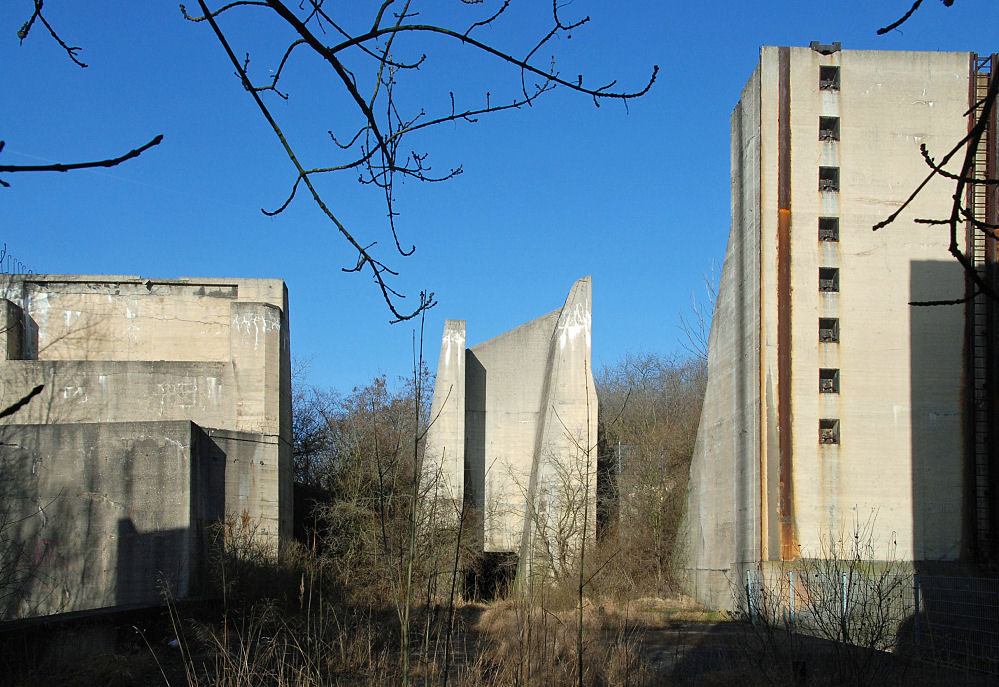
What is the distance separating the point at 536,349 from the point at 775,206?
9.89m

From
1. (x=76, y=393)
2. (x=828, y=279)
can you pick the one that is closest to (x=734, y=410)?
(x=828, y=279)

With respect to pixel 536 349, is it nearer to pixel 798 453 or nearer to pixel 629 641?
pixel 798 453

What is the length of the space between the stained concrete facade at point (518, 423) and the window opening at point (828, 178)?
7.08 meters

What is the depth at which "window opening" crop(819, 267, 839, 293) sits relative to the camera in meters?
22.8

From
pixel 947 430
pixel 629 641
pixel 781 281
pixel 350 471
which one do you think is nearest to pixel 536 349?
pixel 350 471

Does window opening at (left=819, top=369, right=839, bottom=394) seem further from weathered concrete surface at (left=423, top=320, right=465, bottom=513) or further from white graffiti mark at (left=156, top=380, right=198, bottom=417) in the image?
white graffiti mark at (left=156, top=380, right=198, bottom=417)

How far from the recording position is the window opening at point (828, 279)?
22.8 metres

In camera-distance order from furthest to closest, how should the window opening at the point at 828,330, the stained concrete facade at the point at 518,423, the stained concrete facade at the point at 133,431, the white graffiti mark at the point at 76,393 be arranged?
1. the stained concrete facade at the point at 518,423
2. the window opening at the point at 828,330
3. the white graffiti mark at the point at 76,393
4. the stained concrete facade at the point at 133,431

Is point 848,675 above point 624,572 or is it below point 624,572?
above

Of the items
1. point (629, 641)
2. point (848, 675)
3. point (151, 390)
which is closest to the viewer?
point (848, 675)

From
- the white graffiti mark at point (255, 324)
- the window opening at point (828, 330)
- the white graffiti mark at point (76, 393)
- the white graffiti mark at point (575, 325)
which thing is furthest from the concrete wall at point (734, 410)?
the white graffiti mark at point (76, 393)

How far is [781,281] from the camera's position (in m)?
22.8

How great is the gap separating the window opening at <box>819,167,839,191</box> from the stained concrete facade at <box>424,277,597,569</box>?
708 cm

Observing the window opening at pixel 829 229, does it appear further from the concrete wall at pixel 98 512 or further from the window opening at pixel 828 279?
the concrete wall at pixel 98 512
